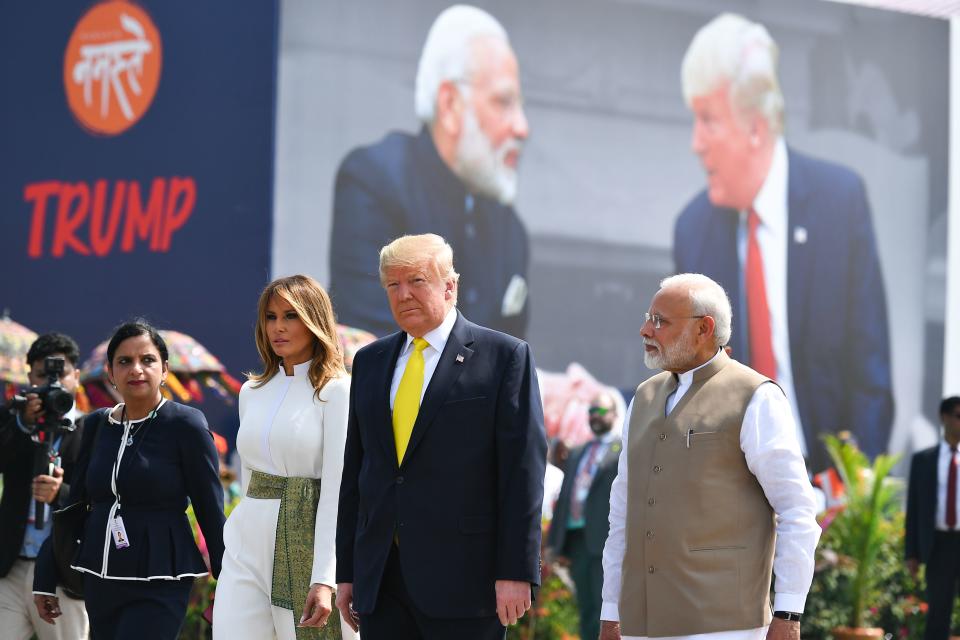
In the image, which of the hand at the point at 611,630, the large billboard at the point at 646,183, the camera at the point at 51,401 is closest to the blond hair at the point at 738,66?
the large billboard at the point at 646,183

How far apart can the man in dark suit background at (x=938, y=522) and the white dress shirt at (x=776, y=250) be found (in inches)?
250

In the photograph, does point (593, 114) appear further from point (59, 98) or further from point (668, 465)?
point (668, 465)

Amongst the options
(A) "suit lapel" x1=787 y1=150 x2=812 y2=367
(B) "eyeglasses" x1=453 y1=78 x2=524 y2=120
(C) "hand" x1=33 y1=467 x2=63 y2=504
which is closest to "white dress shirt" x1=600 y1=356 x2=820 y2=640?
(C) "hand" x1=33 y1=467 x2=63 y2=504

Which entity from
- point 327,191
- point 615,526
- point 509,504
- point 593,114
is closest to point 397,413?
point 509,504

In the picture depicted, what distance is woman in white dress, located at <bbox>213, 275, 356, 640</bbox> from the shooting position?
4809mm

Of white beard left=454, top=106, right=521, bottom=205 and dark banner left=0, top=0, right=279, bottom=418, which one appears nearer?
dark banner left=0, top=0, right=279, bottom=418

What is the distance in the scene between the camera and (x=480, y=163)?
15.4 metres

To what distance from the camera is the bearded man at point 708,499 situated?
4.17m

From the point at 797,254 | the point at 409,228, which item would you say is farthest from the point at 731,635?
the point at 797,254

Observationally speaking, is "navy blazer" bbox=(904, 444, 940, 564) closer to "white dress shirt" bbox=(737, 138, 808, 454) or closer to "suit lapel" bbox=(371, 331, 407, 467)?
"white dress shirt" bbox=(737, 138, 808, 454)

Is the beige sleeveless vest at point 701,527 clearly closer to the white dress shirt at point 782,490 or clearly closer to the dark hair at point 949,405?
the white dress shirt at point 782,490

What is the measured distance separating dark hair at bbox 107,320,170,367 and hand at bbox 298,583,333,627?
1.28m

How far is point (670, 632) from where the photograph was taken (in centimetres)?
425

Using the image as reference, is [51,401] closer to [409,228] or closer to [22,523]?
[22,523]
